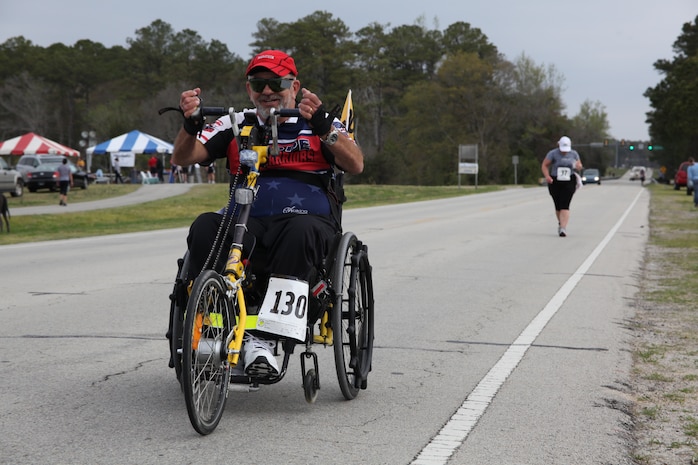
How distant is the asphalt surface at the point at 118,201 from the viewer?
3188 cm

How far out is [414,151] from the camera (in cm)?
10456

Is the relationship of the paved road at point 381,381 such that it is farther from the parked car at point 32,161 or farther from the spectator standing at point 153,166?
the spectator standing at point 153,166

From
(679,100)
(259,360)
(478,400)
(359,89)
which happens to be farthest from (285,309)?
(359,89)

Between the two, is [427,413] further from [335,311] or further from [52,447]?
[52,447]

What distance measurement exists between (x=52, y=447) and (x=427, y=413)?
6.22 ft

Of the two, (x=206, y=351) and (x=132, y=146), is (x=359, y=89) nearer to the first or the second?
(x=132, y=146)

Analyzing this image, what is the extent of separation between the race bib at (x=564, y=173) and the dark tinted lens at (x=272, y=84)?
15.3 metres

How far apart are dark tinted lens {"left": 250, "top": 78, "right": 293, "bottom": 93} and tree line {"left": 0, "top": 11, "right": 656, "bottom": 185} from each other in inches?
3252

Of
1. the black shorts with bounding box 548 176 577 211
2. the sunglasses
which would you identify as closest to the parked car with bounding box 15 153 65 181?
the black shorts with bounding box 548 176 577 211

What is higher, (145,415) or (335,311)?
(335,311)

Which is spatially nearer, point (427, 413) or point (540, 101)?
point (427, 413)

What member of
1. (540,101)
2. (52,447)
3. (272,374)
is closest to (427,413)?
(272,374)

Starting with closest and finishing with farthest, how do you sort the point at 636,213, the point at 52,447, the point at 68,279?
the point at 52,447
the point at 68,279
the point at 636,213

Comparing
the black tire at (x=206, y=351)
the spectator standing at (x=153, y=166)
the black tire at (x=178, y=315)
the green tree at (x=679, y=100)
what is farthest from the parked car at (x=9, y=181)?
the green tree at (x=679, y=100)
